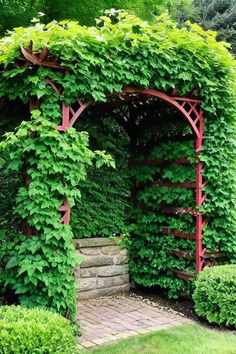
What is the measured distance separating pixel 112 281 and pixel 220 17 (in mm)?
14999

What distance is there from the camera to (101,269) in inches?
225

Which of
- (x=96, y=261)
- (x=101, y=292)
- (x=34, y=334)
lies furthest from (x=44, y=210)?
(x=101, y=292)

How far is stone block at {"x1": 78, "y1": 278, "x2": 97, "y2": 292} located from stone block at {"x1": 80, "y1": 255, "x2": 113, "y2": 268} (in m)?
0.18

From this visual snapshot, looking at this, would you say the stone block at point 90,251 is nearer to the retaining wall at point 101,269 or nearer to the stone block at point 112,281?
the retaining wall at point 101,269

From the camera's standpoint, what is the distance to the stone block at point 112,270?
18.8 feet

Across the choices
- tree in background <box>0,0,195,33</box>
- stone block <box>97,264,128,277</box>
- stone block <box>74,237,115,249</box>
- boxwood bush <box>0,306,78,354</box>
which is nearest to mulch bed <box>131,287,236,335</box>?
stone block <box>97,264,128,277</box>

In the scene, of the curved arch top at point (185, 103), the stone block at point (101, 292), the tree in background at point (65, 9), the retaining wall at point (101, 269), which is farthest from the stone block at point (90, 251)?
the tree in background at point (65, 9)

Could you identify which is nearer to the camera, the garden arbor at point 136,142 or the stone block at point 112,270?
the garden arbor at point 136,142

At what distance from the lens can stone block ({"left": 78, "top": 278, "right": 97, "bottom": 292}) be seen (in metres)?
5.51

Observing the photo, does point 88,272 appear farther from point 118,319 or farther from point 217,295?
point 217,295

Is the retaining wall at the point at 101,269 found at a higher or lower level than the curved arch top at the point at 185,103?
lower

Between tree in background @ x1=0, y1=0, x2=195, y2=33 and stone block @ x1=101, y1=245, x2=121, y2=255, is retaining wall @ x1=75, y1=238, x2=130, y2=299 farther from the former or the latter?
tree in background @ x1=0, y1=0, x2=195, y2=33

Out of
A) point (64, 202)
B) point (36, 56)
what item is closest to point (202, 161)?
point (64, 202)

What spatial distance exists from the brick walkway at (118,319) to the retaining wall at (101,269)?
0.46 feet
